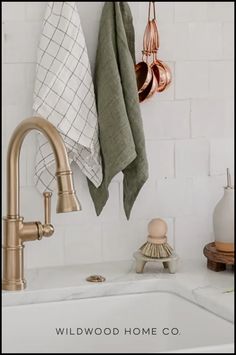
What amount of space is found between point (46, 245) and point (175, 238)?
330 millimetres

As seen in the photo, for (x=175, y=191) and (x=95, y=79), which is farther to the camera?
(x=175, y=191)

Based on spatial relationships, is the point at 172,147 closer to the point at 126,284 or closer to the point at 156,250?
the point at 156,250

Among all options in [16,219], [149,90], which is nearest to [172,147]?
[149,90]

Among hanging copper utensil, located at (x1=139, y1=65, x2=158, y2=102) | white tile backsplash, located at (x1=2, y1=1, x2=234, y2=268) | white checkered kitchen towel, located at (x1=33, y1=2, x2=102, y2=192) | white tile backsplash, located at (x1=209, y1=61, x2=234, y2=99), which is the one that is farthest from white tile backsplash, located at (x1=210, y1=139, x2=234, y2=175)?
white checkered kitchen towel, located at (x1=33, y1=2, x2=102, y2=192)

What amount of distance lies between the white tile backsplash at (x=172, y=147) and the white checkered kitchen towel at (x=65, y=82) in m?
0.05

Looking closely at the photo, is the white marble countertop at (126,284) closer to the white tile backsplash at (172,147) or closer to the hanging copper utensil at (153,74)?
the white tile backsplash at (172,147)

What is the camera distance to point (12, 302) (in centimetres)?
149

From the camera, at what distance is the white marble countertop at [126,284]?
1485 millimetres

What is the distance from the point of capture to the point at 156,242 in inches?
64.1

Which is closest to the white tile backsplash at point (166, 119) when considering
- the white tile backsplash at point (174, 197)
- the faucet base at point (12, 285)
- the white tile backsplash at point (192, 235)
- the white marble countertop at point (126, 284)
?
the white tile backsplash at point (174, 197)

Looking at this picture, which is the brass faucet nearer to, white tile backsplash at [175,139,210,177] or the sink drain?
the sink drain

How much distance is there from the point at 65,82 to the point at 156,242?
16.4 inches

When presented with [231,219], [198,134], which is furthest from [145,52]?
[231,219]

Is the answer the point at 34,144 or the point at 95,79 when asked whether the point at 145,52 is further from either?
the point at 34,144
